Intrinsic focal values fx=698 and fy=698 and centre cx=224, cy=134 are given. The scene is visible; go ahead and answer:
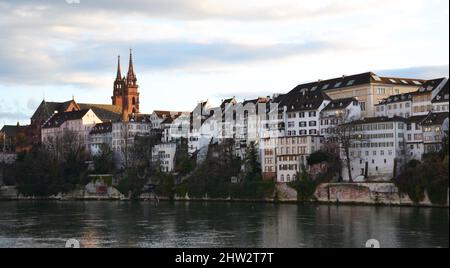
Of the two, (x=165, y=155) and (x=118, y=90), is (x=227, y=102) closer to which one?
(x=165, y=155)

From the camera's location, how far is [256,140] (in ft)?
176

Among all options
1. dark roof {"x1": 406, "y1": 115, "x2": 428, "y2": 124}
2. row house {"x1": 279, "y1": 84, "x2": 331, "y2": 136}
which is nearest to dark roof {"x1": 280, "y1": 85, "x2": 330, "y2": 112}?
row house {"x1": 279, "y1": 84, "x2": 331, "y2": 136}

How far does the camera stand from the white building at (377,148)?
4347 centimetres

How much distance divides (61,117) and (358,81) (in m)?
39.9

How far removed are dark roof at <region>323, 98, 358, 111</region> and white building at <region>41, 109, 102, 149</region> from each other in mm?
31746

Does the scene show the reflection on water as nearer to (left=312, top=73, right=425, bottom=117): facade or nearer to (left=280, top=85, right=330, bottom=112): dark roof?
(left=280, top=85, right=330, bottom=112): dark roof

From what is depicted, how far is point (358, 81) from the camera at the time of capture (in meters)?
52.4

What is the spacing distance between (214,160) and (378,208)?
17.7 m

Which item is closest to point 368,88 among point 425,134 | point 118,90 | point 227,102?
point 425,134

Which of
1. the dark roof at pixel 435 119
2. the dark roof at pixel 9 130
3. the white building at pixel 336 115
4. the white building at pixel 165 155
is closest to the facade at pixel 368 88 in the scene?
the white building at pixel 336 115

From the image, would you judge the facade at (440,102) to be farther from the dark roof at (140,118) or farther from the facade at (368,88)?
the dark roof at (140,118)

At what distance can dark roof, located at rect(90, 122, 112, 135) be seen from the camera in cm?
7181
